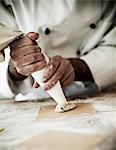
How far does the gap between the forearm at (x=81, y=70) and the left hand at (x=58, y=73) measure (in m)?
0.02

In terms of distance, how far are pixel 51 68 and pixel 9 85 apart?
5.2 inches

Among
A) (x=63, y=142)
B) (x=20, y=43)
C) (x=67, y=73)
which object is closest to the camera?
(x=63, y=142)

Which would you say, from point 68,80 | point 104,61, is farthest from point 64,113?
point 104,61

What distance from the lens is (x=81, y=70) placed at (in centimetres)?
73

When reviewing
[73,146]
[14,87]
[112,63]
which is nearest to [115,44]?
[112,63]

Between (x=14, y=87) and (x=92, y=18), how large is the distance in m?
0.25

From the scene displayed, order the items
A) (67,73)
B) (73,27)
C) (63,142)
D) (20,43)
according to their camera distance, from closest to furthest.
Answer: (63,142)
(20,43)
(67,73)
(73,27)

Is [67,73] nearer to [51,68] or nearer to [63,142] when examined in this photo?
[51,68]

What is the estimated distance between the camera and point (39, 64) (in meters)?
0.58

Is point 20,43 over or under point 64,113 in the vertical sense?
over

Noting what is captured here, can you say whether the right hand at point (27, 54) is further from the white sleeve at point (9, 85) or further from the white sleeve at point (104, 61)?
the white sleeve at point (104, 61)

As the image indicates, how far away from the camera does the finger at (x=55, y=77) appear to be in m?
0.59

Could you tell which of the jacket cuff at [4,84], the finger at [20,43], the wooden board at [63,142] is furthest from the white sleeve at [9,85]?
the wooden board at [63,142]

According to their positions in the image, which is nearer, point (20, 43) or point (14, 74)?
point (20, 43)
